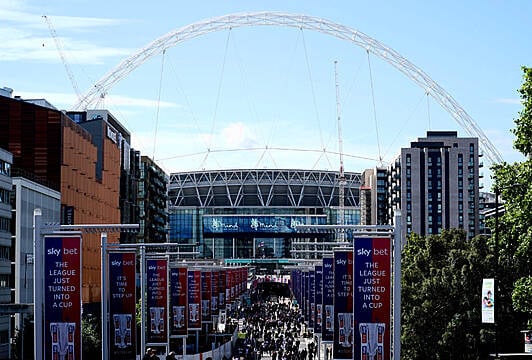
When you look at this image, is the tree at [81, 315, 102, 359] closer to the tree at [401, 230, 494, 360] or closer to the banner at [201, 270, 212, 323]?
the banner at [201, 270, 212, 323]

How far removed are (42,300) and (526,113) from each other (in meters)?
23.4

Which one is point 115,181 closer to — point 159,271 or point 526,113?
point 159,271

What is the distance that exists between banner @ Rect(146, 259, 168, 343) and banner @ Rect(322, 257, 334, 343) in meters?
8.33

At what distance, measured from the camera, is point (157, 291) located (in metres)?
62.1

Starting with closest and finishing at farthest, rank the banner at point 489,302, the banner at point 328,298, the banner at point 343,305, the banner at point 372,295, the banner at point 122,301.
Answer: the banner at point 372,295, the banner at point 343,305, the banner at point 122,301, the banner at point 489,302, the banner at point 328,298

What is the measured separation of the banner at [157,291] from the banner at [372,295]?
22.3 meters

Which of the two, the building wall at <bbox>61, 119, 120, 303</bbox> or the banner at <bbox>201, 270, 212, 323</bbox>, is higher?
the building wall at <bbox>61, 119, 120, 303</bbox>

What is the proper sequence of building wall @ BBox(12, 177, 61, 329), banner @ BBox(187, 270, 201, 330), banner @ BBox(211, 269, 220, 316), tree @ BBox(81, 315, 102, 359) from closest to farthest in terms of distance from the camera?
banner @ BBox(187, 270, 201, 330)
tree @ BBox(81, 315, 102, 359)
building wall @ BBox(12, 177, 61, 329)
banner @ BBox(211, 269, 220, 316)

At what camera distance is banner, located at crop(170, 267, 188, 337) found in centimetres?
7412

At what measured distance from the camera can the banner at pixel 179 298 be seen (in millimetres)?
74125

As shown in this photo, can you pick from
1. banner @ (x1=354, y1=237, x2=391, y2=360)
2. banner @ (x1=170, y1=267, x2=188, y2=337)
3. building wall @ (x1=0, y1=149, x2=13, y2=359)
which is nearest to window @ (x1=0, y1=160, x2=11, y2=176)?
building wall @ (x1=0, y1=149, x2=13, y2=359)

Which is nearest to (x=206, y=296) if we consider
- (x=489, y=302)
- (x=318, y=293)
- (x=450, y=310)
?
(x=318, y=293)

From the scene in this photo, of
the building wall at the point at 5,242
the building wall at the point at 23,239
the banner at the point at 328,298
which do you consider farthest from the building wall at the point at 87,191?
the banner at the point at 328,298

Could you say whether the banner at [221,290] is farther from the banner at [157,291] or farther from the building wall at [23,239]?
the banner at [157,291]
